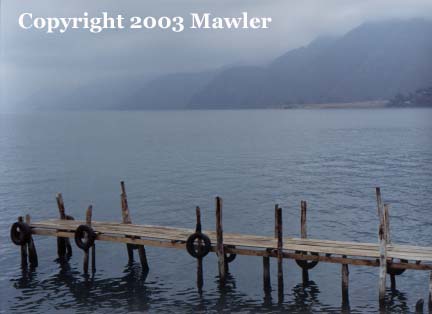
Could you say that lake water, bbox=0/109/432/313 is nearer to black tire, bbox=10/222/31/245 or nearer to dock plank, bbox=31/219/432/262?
black tire, bbox=10/222/31/245

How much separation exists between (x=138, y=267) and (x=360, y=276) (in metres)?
11.6

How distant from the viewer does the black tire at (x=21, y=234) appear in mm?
30484

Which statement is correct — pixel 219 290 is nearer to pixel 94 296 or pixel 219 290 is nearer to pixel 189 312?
pixel 189 312

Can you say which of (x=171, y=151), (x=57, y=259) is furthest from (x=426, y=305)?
(x=171, y=151)

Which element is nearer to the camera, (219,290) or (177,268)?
(219,290)

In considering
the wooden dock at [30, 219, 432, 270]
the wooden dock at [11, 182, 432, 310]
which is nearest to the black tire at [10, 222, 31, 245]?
Result: the wooden dock at [11, 182, 432, 310]

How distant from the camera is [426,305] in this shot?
24531 mm

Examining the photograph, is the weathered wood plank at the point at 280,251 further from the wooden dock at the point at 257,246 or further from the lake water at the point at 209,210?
the lake water at the point at 209,210

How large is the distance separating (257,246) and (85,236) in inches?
362

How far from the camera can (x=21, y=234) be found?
30.5 m

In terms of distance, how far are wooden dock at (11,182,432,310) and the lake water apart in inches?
43.2

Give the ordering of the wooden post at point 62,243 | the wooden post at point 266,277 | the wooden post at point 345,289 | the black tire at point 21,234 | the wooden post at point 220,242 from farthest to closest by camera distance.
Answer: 1. the wooden post at point 62,243
2. the black tire at point 21,234
3. the wooden post at point 266,277
4. the wooden post at point 220,242
5. the wooden post at point 345,289

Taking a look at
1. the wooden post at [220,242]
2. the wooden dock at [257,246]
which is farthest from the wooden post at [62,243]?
the wooden post at [220,242]

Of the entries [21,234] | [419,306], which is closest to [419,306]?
[419,306]
